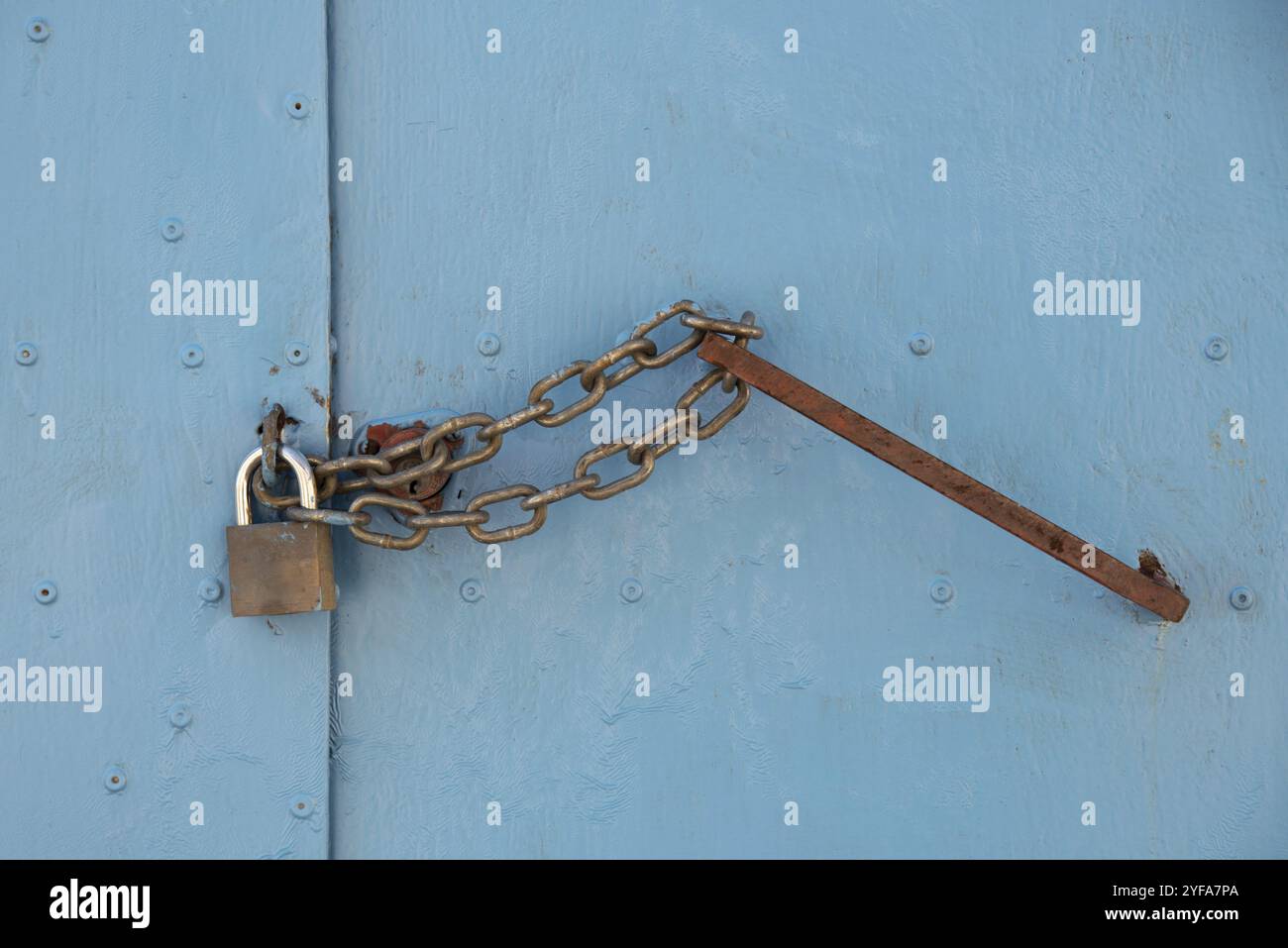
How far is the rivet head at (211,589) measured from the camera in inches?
41.8

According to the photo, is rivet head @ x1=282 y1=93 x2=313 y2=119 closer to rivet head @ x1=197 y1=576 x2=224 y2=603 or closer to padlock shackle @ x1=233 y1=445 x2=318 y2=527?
padlock shackle @ x1=233 y1=445 x2=318 y2=527

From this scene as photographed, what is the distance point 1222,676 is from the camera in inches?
42.6

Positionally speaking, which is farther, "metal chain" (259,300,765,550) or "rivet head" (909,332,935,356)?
"rivet head" (909,332,935,356)

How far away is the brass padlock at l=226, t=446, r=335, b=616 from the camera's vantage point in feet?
3.28

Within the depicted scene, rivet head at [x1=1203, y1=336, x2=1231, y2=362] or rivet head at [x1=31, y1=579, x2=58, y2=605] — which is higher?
rivet head at [x1=1203, y1=336, x2=1231, y2=362]

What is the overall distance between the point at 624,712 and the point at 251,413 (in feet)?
1.57

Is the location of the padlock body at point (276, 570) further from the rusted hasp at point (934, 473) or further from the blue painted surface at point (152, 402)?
the rusted hasp at point (934, 473)

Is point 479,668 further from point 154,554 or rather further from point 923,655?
point 923,655

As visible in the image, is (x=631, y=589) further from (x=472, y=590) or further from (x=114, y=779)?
(x=114, y=779)

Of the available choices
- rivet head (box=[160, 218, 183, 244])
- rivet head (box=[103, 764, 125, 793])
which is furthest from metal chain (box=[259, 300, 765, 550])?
rivet head (box=[103, 764, 125, 793])

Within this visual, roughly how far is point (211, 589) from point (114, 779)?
8.4 inches

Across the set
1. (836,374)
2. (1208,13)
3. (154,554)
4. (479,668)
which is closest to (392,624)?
(479,668)

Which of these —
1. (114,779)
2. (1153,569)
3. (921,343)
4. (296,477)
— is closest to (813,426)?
(921,343)

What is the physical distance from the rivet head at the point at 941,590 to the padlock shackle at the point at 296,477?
613mm
